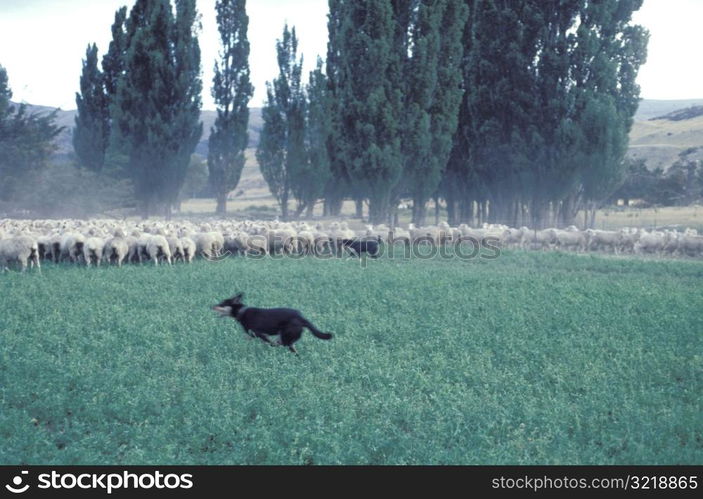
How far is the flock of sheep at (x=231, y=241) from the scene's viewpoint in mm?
17031

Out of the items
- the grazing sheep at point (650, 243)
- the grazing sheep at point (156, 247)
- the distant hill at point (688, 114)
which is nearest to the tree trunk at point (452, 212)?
the grazing sheep at point (650, 243)

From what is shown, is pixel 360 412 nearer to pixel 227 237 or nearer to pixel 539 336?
pixel 539 336

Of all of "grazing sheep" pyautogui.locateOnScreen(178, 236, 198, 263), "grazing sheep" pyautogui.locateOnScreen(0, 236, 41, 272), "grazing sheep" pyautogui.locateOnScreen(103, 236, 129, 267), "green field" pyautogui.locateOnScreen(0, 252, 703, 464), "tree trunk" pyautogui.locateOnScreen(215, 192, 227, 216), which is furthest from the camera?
"tree trunk" pyautogui.locateOnScreen(215, 192, 227, 216)

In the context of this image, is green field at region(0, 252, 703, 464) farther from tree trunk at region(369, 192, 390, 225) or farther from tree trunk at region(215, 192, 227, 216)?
tree trunk at region(215, 192, 227, 216)

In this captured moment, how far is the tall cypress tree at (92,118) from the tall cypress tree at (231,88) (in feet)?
23.3

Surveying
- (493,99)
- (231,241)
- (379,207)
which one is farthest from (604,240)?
(231,241)

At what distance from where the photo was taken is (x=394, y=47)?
30875mm

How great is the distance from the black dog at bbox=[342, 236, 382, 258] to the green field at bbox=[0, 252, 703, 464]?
7806 mm

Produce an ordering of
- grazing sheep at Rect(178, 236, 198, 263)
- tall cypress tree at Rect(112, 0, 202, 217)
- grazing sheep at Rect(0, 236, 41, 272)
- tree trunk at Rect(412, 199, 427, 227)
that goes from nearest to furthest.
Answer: grazing sheep at Rect(0, 236, 41, 272)
grazing sheep at Rect(178, 236, 198, 263)
tree trunk at Rect(412, 199, 427, 227)
tall cypress tree at Rect(112, 0, 202, 217)

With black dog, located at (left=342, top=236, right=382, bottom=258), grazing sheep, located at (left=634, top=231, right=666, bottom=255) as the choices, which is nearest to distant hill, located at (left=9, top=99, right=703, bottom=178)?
grazing sheep, located at (left=634, top=231, right=666, bottom=255)

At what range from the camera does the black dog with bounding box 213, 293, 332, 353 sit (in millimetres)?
7941
